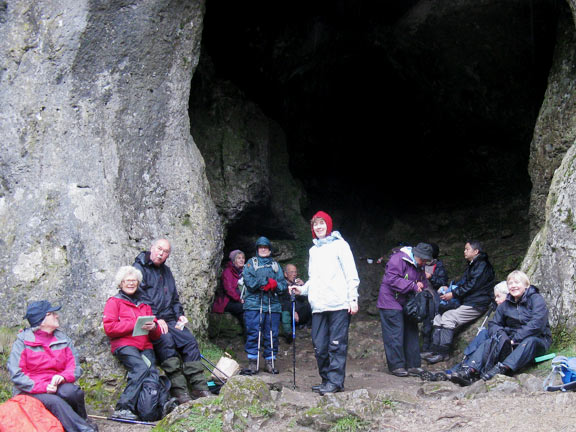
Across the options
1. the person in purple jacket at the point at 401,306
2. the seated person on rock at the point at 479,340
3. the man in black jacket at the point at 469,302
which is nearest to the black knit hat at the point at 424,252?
the person in purple jacket at the point at 401,306

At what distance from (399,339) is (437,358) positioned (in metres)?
0.99

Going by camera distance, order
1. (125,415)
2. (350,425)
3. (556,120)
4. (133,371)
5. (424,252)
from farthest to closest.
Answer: (556,120), (424,252), (133,371), (125,415), (350,425)

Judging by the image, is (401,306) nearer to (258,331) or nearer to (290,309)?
(258,331)

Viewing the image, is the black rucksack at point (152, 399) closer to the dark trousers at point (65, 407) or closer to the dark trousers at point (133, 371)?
the dark trousers at point (133, 371)

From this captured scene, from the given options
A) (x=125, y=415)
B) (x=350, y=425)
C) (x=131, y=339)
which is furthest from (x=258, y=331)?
(x=350, y=425)

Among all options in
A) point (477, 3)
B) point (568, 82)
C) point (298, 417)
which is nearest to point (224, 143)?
point (477, 3)

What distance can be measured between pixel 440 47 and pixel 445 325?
5.03 m

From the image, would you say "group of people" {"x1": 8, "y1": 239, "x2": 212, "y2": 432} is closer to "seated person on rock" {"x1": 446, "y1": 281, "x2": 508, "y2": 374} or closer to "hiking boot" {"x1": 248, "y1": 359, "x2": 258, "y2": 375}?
"hiking boot" {"x1": 248, "y1": 359, "x2": 258, "y2": 375}

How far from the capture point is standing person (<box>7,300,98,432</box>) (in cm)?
512

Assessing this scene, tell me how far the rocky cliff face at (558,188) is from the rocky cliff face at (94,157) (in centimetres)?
406

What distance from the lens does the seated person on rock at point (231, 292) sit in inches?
377

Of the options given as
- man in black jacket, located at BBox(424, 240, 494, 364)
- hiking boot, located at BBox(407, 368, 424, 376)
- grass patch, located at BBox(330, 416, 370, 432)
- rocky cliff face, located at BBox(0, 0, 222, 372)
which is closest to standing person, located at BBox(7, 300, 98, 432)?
rocky cliff face, located at BBox(0, 0, 222, 372)

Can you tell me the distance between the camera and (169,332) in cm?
652

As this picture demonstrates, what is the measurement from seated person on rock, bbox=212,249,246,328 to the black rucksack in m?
3.61
